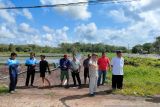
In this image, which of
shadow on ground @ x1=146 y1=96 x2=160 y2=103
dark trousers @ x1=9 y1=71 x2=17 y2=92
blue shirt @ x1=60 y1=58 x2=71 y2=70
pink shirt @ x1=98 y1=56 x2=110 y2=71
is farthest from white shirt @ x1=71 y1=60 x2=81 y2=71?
shadow on ground @ x1=146 y1=96 x2=160 y2=103

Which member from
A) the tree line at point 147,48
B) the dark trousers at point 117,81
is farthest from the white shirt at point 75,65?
the tree line at point 147,48

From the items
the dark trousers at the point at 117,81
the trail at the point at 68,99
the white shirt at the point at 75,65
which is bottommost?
the trail at the point at 68,99

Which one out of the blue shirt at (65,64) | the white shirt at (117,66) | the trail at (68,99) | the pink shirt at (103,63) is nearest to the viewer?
the trail at (68,99)

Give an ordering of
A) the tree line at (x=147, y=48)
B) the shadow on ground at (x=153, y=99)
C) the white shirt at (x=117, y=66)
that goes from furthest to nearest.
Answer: the tree line at (x=147, y=48) → the white shirt at (x=117, y=66) → the shadow on ground at (x=153, y=99)

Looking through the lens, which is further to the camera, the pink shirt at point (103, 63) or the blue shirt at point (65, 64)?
the pink shirt at point (103, 63)

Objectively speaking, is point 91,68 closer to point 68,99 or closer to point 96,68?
point 96,68

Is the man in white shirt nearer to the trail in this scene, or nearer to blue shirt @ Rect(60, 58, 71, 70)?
the trail

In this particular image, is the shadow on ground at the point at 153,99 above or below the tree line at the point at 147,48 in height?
below

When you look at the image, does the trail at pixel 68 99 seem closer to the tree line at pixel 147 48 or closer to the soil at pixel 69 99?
the soil at pixel 69 99

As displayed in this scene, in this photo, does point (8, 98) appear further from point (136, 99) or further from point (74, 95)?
point (136, 99)

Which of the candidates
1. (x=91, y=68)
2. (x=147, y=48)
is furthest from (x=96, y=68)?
(x=147, y=48)

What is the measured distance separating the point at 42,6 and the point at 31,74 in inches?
178

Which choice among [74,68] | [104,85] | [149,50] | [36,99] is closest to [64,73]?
[74,68]

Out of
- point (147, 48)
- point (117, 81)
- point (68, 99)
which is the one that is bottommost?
point (68, 99)
